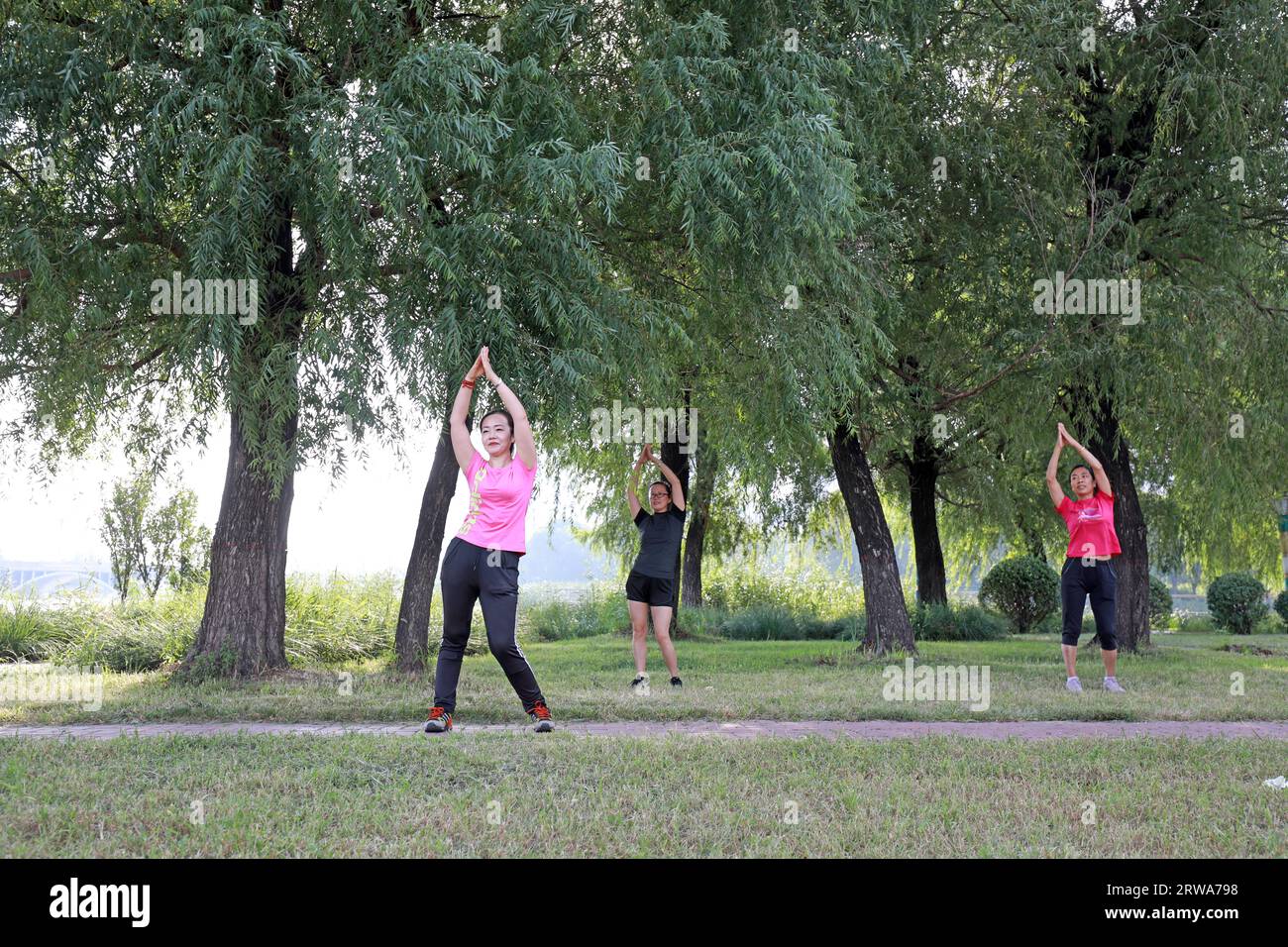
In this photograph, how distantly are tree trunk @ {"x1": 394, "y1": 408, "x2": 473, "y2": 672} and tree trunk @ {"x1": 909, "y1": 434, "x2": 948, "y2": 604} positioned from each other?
10.9 meters

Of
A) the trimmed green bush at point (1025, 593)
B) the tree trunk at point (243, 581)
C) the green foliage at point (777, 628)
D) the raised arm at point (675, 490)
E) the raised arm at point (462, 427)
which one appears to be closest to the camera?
the raised arm at point (462, 427)

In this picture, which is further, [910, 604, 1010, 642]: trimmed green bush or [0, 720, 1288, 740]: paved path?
[910, 604, 1010, 642]: trimmed green bush

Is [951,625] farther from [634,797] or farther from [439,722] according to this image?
[634,797]

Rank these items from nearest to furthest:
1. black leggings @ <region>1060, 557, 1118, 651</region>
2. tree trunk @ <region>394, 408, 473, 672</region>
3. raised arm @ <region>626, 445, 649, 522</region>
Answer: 1. raised arm @ <region>626, 445, 649, 522</region>
2. black leggings @ <region>1060, 557, 1118, 651</region>
3. tree trunk @ <region>394, 408, 473, 672</region>

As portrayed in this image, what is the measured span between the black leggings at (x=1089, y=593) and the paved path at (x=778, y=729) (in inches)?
76.9

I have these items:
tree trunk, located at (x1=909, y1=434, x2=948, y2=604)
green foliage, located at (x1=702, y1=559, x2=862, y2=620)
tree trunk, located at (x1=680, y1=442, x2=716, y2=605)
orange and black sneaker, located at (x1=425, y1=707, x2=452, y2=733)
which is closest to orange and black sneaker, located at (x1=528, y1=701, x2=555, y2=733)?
orange and black sneaker, located at (x1=425, y1=707, x2=452, y2=733)

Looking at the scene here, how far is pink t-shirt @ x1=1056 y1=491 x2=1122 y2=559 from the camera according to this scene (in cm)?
979

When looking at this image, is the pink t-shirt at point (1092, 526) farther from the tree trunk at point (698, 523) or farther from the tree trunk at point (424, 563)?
the tree trunk at point (698, 523)

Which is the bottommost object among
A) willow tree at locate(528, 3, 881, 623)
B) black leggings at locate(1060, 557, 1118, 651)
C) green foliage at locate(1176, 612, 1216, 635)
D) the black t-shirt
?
green foliage at locate(1176, 612, 1216, 635)

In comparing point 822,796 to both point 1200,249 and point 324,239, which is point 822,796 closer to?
point 324,239

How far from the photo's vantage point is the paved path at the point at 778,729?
713cm

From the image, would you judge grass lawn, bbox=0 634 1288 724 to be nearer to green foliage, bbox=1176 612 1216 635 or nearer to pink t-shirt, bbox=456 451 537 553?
pink t-shirt, bbox=456 451 537 553

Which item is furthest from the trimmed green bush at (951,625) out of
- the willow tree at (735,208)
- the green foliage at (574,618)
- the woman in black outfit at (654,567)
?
the woman in black outfit at (654,567)
